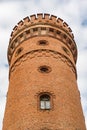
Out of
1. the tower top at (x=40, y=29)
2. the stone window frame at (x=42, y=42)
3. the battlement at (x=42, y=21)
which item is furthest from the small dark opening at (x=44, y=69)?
the battlement at (x=42, y=21)

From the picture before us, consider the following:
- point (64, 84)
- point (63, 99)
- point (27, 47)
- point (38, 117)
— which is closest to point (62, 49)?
point (27, 47)

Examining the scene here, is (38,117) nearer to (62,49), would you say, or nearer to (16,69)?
(16,69)

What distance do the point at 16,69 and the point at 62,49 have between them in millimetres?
3201

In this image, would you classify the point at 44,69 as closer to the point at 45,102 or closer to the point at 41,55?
the point at 41,55

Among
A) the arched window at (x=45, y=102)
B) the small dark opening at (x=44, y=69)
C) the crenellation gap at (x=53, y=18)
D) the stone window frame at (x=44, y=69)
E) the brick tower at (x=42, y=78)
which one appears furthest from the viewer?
the crenellation gap at (x=53, y=18)

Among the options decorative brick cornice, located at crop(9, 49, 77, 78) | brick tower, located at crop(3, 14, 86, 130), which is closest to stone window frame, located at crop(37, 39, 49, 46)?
brick tower, located at crop(3, 14, 86, 130)

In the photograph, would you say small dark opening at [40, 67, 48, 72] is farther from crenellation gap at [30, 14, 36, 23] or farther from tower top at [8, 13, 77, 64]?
crenellation gap at [30, 14, 36, 23]

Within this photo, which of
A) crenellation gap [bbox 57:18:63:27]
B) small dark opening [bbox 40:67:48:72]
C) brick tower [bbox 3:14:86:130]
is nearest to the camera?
brick tower [bbox 3:14:86:130]

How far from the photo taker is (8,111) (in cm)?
1592

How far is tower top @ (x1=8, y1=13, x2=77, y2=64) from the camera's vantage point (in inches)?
791

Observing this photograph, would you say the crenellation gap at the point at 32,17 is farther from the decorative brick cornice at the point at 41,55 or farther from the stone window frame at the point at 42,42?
the decorative brick cornice at the point at 41,55

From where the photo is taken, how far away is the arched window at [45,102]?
15002 millimetres

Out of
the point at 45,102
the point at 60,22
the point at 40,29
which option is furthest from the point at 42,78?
the point at 60,22

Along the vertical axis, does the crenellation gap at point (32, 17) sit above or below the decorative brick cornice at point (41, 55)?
above
